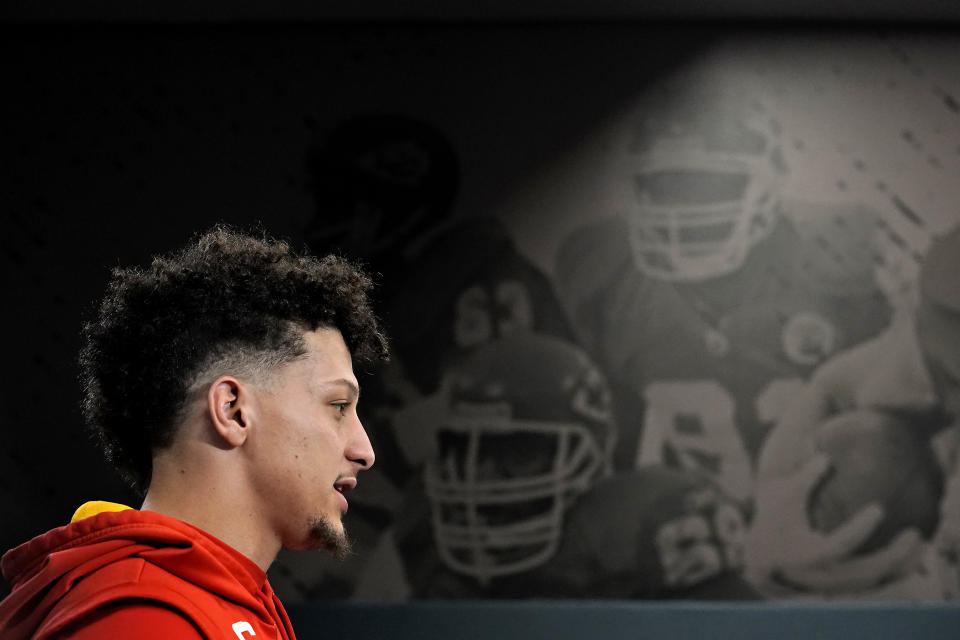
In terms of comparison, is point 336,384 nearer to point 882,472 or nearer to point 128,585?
point 128,585

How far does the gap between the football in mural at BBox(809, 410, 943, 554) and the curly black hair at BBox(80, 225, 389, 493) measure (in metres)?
2.11

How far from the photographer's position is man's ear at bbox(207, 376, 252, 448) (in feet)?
2.88

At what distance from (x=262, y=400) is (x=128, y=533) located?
193 mm

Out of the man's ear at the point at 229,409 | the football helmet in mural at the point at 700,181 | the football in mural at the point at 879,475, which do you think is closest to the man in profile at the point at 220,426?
the man's ear at the point at 229,409

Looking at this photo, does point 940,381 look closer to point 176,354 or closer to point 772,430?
point 772,430

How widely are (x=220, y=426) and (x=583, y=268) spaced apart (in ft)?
6.95

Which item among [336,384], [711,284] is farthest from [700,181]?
[336,384]

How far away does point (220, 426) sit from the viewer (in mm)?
875

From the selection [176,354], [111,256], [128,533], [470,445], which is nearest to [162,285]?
[176,354]

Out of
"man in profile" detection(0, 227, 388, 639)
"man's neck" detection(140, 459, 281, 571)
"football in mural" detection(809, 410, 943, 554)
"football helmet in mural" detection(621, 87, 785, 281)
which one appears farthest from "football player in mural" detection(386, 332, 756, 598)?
"man's neck" detection(140, 459, 281, 571)

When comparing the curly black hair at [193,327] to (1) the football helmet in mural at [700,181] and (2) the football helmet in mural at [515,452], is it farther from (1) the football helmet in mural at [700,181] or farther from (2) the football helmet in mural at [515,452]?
(1) the football helmet in mural at [700,181]

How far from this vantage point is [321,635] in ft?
8.95

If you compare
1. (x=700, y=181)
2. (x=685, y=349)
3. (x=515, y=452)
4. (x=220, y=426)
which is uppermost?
(x=700, y=181)

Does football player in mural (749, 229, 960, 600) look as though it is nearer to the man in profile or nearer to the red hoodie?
the man in profile
